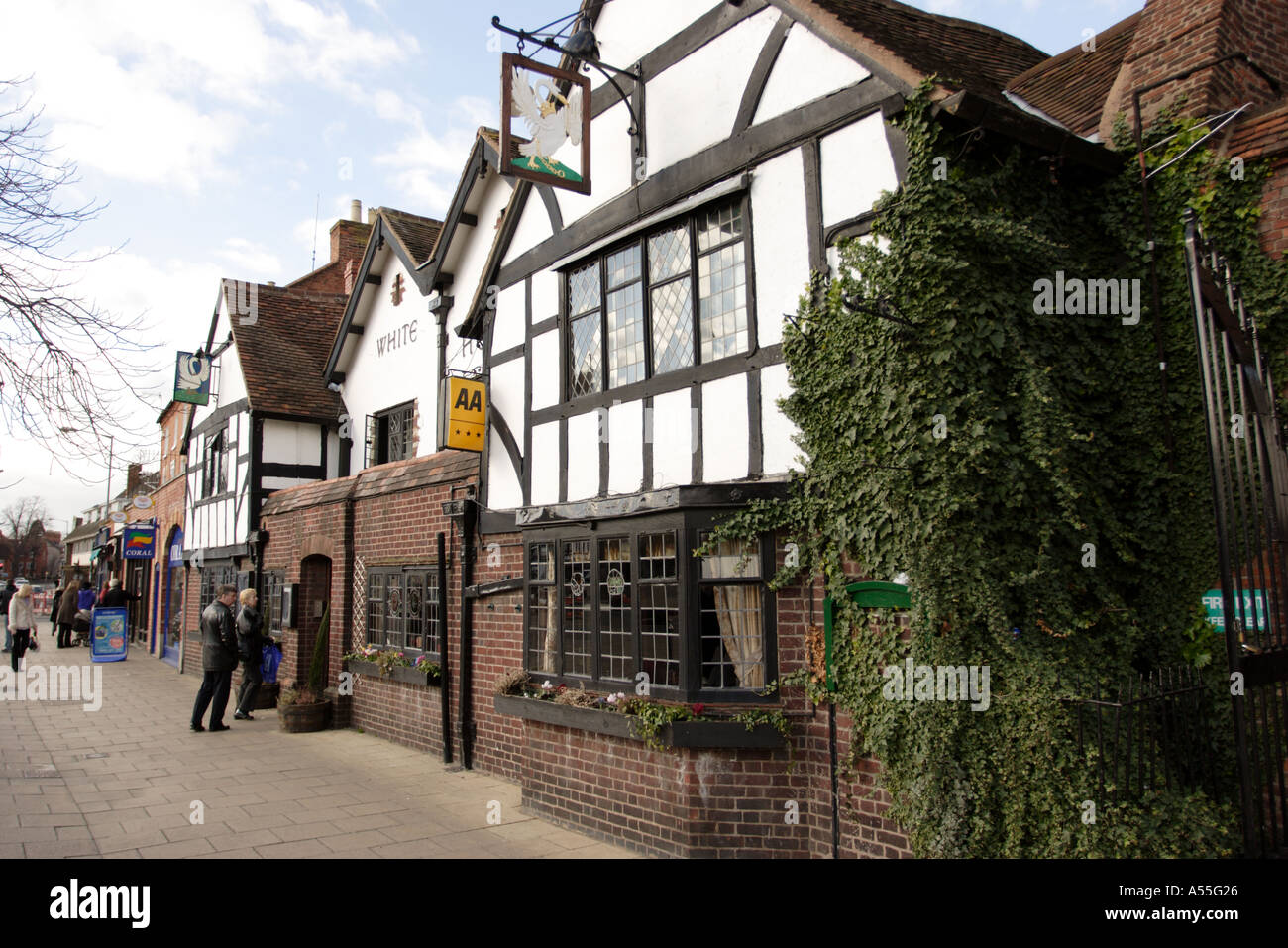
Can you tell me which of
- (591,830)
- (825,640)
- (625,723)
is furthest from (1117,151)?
(591,830)

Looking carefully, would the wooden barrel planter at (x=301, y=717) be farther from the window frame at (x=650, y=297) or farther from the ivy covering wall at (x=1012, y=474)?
the ivy covering wall at (x=1012, y=474)

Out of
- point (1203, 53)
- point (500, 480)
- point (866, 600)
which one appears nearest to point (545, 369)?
point (500, 480)

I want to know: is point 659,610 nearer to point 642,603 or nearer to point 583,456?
point 642,603

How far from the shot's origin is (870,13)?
7.05 metres

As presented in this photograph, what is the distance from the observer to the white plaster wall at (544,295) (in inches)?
346

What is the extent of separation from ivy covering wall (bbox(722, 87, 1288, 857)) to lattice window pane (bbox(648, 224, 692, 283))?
149 cm

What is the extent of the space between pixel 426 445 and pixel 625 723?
7224 millimetres

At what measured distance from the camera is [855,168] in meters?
5.97

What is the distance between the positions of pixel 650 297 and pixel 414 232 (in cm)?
781

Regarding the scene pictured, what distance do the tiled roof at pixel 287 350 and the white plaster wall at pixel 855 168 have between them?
1213 centimetres

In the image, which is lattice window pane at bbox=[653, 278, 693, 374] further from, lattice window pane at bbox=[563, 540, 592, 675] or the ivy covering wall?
lattice window pane at bbox=[563, 540, 592, 675]

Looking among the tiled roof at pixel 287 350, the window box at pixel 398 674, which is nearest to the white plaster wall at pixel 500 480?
the window box at pixel 398 674

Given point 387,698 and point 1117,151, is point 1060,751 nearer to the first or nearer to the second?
point 1117,151
